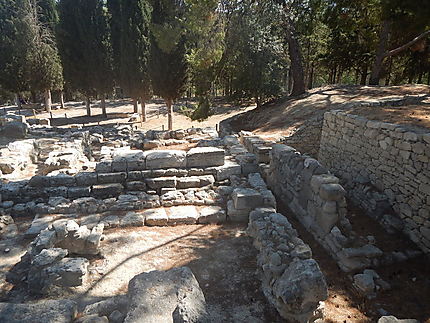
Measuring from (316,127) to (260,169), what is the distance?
5.23 metres

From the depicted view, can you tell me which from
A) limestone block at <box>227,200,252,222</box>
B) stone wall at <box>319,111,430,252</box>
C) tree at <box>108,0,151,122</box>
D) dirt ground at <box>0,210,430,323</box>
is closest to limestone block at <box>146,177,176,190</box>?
dirt ground at <box>0,210,430,323</box>

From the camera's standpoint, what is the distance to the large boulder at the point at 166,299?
3.38 meters

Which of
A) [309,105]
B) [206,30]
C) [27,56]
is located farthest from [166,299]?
[27,56]

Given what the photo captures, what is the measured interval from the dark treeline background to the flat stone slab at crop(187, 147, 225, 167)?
700 centimetres

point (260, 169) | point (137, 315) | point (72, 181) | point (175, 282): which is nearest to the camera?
point (137, 315)

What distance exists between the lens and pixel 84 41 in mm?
24078

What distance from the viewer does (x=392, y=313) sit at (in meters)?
4.86

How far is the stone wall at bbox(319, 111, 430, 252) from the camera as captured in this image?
21.1 feet

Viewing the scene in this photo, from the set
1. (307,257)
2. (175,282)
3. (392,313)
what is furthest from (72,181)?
(392,313)

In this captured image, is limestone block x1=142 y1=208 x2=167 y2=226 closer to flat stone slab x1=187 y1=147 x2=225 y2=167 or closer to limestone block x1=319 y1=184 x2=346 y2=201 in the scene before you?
flat stone slab x1=187 y1=147 x2=225 y2=167

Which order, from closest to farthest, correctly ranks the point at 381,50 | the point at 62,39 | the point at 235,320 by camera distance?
the point at 235,320 → the point at 381,50 → the point at 62,39

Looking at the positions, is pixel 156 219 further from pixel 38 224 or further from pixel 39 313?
pixel 39 313

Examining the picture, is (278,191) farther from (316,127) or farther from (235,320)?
(316,127)

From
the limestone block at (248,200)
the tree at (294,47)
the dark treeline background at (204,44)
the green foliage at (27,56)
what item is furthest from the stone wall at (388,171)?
the green foliage at (27,56)
